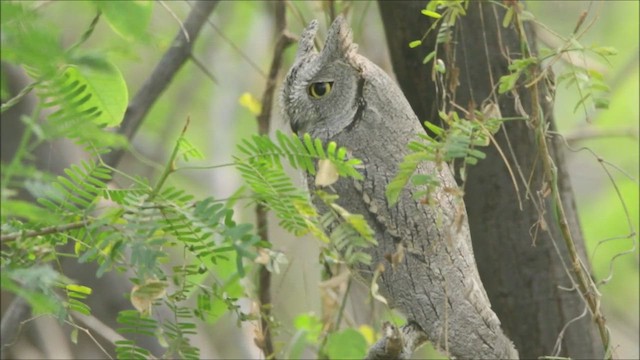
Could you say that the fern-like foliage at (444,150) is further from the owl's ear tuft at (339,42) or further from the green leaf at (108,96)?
the green leaf at (108,96)

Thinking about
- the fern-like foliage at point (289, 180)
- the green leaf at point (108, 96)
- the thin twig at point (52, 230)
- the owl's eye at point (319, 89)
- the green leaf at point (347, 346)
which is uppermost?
the owl's eye at point (319, 89)

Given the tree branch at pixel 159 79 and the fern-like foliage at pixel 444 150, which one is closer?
the fern-like foliage at pixel 444 150

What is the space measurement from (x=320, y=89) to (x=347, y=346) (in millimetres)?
506

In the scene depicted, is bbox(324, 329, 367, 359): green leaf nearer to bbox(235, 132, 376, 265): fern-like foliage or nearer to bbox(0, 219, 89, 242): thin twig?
bbox(235, 132, 376, 265): fern-like foliage

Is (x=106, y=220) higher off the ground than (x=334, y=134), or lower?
lower

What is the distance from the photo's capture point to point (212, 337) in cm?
326

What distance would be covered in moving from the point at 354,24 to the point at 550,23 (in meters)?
1.09

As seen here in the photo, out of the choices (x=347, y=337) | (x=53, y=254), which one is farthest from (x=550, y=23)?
(x=53, y=254)

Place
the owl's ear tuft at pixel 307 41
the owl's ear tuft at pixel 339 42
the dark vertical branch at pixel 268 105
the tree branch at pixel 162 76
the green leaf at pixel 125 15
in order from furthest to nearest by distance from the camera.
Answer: the tree branch at pixel 162 76
the dark vertical branch at pixel 268 105
the owl's ear tuft at pixel 307 41
the owl's ear tuft at pixel 339 42
the green leaf at pixel 125 15

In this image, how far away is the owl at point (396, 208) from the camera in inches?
47.8

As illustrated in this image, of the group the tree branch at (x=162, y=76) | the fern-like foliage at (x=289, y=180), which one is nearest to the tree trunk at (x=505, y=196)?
the tree branch at (x=162, y=76)

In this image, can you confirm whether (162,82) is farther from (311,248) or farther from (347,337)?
(311,248)

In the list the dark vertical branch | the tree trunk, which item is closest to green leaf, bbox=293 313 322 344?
the dark vertical branch

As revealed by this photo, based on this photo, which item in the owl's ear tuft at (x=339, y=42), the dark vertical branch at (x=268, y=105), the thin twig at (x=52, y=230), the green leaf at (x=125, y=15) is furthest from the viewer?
the dark vertical branch at (x=268, y=105)
